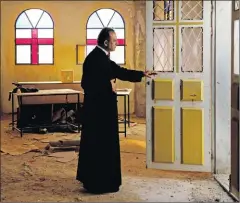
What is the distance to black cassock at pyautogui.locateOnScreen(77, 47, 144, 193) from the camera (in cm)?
422

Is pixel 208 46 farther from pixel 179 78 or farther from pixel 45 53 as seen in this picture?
pixel 45 53

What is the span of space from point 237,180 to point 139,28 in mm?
6673

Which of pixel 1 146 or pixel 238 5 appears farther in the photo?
pixel 1 146

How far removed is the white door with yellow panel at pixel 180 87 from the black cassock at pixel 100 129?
80 cm

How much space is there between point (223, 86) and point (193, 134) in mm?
621

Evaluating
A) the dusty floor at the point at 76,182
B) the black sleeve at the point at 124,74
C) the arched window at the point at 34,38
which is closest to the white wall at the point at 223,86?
the dusty floor at the point at 76,182

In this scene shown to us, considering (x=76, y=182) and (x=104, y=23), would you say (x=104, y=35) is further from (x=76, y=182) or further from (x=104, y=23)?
(x=104, y=23)

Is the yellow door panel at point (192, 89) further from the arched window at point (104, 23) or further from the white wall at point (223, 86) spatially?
the arched window at point (104, 23)

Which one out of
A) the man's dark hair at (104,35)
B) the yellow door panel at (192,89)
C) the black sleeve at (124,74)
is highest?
the man's dark hair at (104,35)

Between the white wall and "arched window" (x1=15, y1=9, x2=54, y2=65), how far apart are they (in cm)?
646

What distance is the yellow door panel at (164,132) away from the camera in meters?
4.92

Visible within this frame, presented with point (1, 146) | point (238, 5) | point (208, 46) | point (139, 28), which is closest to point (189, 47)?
point (208, 46)

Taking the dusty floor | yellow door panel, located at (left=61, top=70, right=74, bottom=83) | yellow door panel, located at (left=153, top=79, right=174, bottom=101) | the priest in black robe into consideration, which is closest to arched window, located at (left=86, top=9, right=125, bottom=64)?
yellow door panel, located at (left=61, top=70, right=74, bottom=83)

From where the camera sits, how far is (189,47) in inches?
196
